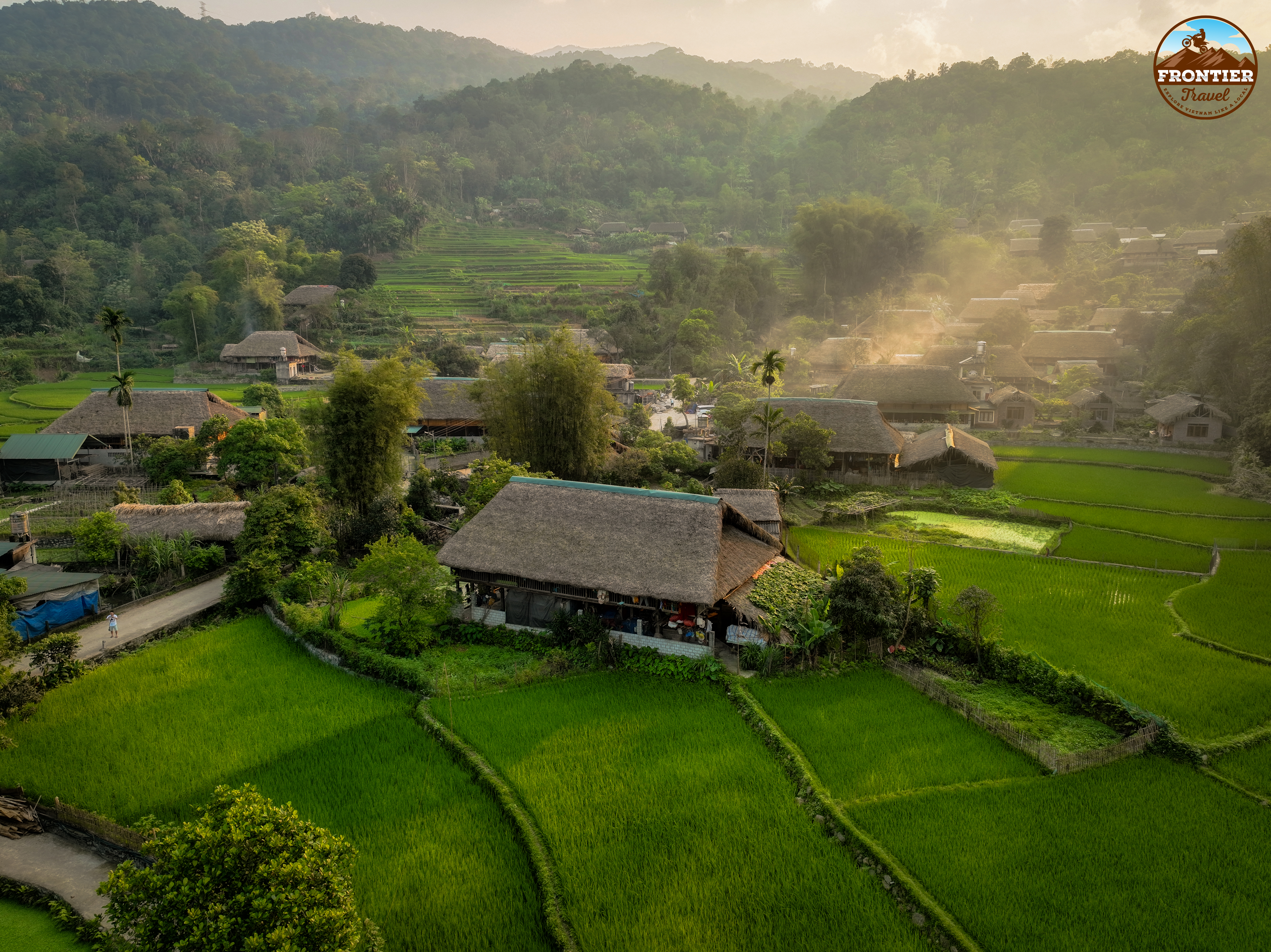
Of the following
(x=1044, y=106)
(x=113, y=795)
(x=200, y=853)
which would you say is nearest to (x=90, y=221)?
(x=113, y=795)

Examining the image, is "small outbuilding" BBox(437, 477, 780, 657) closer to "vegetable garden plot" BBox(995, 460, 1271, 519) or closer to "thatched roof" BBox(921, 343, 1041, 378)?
"vegetable garden plot" BBox(995, 460, 1271, 519)

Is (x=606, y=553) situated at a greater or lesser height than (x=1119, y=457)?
greater

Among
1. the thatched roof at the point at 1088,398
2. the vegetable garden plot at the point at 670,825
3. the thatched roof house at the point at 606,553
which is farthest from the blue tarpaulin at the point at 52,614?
the thatched roof at the point at 1088,398

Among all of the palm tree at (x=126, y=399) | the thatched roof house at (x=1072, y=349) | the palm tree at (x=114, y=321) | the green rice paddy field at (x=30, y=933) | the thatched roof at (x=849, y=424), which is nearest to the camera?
the green rice paddy field at (x=30, y=933)

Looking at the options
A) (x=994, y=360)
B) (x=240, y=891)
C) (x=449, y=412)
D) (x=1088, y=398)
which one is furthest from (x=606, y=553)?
(x=994, y=360)

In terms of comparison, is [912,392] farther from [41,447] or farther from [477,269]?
[477,269]

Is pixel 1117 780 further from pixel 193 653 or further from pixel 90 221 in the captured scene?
pixel 90 221

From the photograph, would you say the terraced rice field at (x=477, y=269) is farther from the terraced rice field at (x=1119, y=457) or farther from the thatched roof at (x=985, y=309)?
the terraced rice field at (x=1119, y=457)
